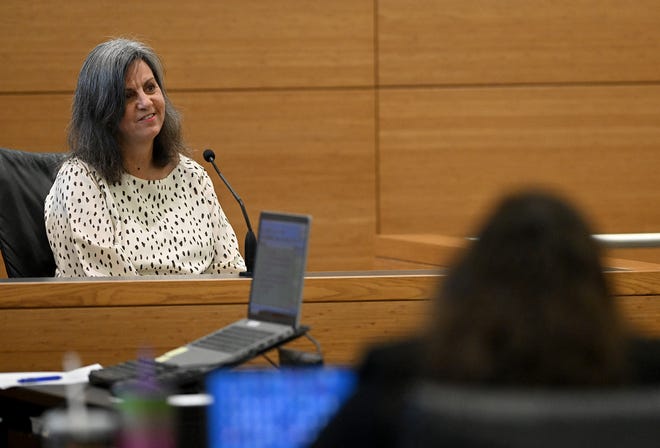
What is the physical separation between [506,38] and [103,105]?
2572 millimetres

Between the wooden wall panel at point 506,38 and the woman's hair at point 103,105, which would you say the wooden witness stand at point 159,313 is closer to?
the woman's hair at point 103,105

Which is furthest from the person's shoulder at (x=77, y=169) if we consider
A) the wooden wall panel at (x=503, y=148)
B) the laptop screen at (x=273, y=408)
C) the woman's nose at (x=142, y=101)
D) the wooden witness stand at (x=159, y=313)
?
the wooden wall panel at (x=503, y=148)

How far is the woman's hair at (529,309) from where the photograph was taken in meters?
1.04

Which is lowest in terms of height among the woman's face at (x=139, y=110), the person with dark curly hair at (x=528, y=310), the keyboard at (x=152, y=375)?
the keyboard at (x=152, y=375)

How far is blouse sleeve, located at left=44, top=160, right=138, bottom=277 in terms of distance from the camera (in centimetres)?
301

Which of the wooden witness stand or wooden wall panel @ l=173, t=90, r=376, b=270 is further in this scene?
wooden wall panel @ l=173, t=90, r=376, b=270

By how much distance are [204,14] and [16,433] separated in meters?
3.45

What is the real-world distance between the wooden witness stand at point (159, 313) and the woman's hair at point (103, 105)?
0.73 m

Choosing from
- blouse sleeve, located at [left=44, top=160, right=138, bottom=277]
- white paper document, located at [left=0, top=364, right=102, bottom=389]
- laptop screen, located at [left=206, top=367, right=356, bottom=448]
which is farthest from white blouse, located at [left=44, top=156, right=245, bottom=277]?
laptop screen, located at [left=206, top=367, right=356, bottom=448]

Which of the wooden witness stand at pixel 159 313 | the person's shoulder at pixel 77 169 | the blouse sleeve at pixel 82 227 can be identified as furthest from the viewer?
the person's shoulder at pixel 77 169

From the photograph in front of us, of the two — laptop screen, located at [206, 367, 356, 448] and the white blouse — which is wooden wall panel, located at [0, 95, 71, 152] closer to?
the white blouse

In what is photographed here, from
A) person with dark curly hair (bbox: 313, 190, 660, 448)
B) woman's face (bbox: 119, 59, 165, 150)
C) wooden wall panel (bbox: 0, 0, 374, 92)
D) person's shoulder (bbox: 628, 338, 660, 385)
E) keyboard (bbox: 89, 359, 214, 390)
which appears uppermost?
wooden wall panel (bbox: 0, 0, 374, 92)

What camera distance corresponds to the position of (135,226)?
10.4 ft

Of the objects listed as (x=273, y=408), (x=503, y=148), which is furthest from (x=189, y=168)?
(x=503, y=148)
